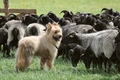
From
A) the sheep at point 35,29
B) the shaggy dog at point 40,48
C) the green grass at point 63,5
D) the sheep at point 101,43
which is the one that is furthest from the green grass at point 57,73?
the green grass at point 63,5

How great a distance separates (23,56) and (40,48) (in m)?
0.58

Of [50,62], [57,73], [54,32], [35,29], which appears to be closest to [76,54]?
[50,62]

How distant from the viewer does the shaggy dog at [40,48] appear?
35.5 ft

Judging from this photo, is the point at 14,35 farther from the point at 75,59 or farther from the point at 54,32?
the point at 54,32

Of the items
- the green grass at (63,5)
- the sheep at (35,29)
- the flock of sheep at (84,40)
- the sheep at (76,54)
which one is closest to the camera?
the flock of sheep at (84,40)

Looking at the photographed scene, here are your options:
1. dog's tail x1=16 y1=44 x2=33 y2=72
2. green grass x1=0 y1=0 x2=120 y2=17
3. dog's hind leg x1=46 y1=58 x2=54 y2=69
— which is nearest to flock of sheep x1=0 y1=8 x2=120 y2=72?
dog's hind leg x1=46 y1=58 x2=54 y2=69

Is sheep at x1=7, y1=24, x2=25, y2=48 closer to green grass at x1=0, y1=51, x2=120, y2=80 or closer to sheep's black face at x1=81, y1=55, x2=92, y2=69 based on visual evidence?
green grass at x1=0, y1=51, x2=120, y2=80

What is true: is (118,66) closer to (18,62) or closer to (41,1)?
(18,62)

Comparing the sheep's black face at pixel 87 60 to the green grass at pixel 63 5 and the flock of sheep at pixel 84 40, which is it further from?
the green grass at pixel 63 5

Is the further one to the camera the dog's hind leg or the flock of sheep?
the dog's hind leg

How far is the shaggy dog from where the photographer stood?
1083cm

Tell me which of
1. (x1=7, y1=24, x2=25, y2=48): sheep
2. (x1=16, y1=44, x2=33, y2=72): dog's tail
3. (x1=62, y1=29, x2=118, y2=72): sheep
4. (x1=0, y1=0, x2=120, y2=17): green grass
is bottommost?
(x1=0, y1=0, x2=120, y2=17): green grass

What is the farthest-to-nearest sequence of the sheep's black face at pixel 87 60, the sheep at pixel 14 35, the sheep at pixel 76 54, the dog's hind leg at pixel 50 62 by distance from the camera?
the sheep at pixel 14 35, the sheep at pixel 76 54, the sheep's black face at pixel 87 60, the dog's hind leg at pixel 50 62

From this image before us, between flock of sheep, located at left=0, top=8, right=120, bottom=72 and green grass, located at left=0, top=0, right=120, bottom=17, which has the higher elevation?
flock of sheep, located at left=0, top=8, right=120, bottom=72
